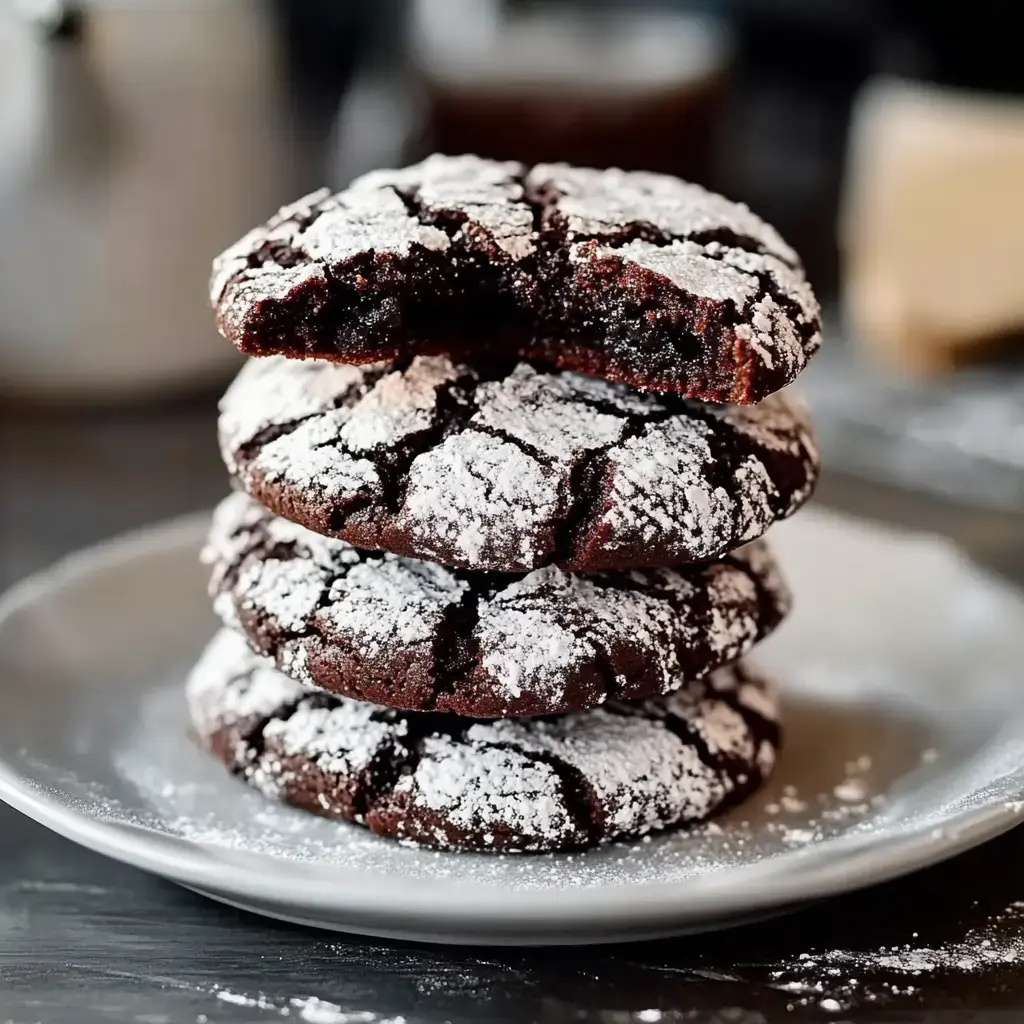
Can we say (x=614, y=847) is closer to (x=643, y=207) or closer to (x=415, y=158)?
(x=643, y=207)

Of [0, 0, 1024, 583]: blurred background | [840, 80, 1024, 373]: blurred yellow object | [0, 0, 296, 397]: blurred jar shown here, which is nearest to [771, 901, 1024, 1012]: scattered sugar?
[0, 0, 1024, 583]: blurred background

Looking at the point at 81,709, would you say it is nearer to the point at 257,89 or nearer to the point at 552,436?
the point at 552,436

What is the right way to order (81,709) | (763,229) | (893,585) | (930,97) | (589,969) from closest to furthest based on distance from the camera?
(589,969)
(763,229)
(81,709)
(893,585)
(930,97)

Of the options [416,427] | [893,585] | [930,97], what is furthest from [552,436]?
[930,97]

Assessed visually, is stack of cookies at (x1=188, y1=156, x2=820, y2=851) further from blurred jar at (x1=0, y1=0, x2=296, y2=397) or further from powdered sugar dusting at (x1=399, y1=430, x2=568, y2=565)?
blurred jar at (x1=0, y1=0, x2=296, y2=397)

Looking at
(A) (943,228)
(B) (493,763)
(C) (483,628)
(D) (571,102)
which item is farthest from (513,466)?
(A) (943,228)
